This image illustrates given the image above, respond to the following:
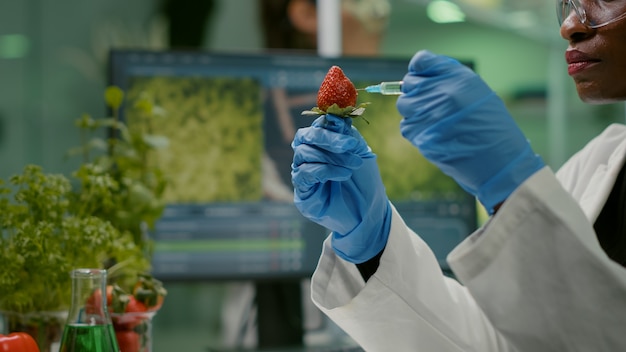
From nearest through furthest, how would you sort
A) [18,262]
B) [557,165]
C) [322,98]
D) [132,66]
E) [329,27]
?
1. [322,98]
2. [18,262]
3. [132,66]
4. [329,27]
5. [557,165]

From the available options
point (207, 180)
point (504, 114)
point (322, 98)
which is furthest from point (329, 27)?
point (504, 114)

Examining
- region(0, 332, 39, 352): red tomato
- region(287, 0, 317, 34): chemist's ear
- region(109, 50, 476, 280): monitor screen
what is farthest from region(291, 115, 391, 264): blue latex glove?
region(287, 0, 317, 34): chemist's ear

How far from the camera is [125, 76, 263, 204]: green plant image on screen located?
1932mm

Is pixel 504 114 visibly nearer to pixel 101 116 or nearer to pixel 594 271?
pixel 594 271

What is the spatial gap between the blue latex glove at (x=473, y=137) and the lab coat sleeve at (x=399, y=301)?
258mm

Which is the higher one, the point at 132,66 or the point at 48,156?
the point at 132,66

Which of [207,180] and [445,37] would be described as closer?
[207,180]

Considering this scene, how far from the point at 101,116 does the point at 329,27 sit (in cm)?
69

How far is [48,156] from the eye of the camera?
2.10 meters

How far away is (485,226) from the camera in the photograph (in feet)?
3.22

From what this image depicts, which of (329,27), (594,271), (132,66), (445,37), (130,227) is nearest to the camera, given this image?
(594,271)

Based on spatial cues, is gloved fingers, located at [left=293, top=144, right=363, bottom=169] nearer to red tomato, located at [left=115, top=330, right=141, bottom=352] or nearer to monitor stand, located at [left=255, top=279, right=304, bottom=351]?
red tomato, located at [left=115, top=330, right=141, bottom=352]

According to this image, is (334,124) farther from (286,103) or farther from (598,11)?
(286,103)

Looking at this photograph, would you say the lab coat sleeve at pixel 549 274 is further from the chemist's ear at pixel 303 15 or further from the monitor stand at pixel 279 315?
the chemist's ear at pixel 303 15
